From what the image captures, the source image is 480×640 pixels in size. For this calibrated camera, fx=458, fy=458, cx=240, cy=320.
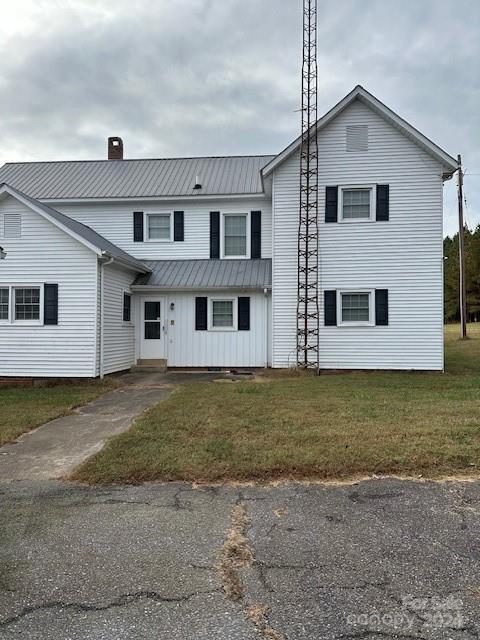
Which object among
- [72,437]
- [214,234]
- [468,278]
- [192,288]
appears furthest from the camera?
[468,278]

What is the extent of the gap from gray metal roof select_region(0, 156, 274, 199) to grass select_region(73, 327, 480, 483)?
358 inches

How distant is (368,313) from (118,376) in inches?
304

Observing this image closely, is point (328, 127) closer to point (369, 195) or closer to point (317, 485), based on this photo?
point (369, 195)

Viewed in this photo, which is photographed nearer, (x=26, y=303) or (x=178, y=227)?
(x=26, y=303)

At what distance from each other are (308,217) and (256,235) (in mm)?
2481

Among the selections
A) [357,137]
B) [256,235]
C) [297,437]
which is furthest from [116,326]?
[357,137]

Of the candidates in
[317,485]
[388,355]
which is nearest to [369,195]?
[388,355]

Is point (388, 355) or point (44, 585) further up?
point (388, 355)

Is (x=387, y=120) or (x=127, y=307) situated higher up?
(x=387, y=120)

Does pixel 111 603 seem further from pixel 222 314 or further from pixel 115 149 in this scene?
pixel 115 149

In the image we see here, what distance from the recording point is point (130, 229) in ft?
54.2

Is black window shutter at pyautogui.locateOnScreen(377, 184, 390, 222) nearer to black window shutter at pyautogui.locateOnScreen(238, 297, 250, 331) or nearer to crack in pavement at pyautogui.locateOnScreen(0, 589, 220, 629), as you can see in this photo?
black window shutter at pyautogui.locateOnScreen(238, 297, 250, 331)

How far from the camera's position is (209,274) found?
1505cm

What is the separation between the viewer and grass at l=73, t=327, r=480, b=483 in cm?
506
